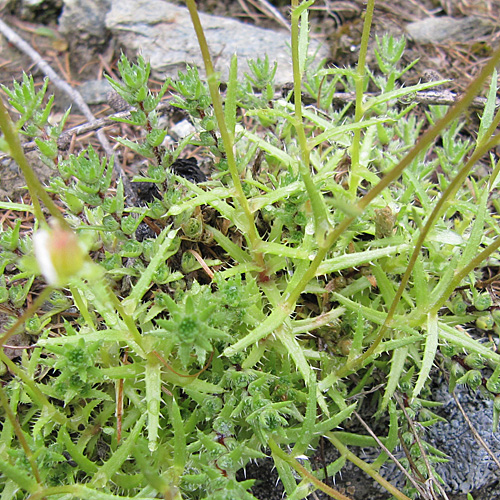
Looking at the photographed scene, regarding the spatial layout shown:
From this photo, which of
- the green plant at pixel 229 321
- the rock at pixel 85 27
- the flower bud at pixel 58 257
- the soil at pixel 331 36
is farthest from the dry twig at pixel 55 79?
the flower bud at pixel 58 257

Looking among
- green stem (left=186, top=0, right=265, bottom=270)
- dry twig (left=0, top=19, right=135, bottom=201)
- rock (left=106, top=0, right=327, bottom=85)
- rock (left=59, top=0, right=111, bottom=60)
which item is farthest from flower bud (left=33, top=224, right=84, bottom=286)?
rock (left=59, top=0, right=111, bottom=60)

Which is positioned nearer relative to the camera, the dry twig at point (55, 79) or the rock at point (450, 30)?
the dry twig at point (55, 79)

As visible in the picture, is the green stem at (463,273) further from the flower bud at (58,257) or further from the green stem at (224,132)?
the flower bud at (58,257)

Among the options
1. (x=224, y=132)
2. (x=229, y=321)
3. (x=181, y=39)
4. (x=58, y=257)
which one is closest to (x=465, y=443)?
(x=229, y=321)

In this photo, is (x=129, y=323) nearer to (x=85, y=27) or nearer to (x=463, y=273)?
(x=463, y=273)

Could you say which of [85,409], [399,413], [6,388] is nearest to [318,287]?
[399,413]

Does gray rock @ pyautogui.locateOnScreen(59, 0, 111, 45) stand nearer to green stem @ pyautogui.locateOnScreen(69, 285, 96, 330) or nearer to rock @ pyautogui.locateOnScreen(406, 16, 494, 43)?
rock @ pyautogui.locateOnScreen(406, 16, 494, 43)
